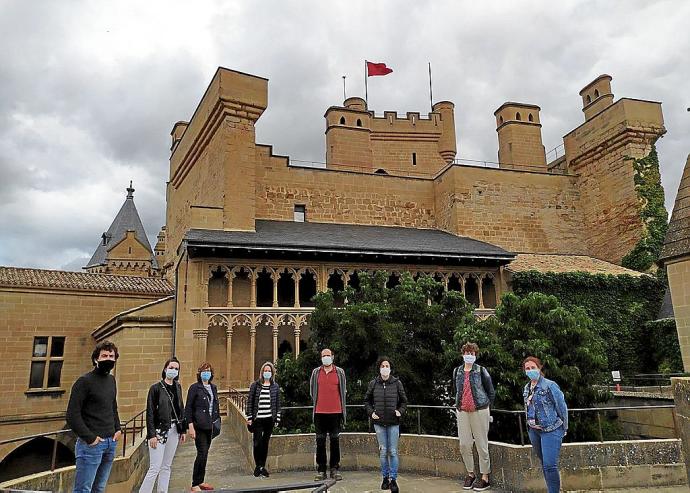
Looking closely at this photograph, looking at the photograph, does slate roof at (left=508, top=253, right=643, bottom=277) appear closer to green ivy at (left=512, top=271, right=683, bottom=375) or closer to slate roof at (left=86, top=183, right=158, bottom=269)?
green ivy at (left=512, top=271, right=683, bottom=375)

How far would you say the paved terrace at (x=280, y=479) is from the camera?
6.33m

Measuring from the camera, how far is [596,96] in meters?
25.2

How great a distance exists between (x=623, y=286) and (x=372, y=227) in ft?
Answer: 32.4

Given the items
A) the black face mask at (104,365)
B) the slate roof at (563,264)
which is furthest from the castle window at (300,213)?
the black face mask at (104,365)

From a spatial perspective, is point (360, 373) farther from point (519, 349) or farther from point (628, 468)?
point (628, 468)

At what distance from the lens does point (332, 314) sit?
10383mm

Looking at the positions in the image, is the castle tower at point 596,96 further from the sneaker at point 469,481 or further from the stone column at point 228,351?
the sneaker at point 469,481

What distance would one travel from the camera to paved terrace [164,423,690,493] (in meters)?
6.33

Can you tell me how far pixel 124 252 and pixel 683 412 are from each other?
36793 mm

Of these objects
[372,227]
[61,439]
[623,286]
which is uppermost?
[372,227]

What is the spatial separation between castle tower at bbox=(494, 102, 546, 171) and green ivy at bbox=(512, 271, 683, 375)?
954 cm

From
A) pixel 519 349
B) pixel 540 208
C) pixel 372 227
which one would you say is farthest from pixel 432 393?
pixel 540 208

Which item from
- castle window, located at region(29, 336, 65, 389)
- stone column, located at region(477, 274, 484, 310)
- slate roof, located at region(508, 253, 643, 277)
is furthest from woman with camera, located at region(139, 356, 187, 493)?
slate roof, located at region(508, 253, 643, 277)

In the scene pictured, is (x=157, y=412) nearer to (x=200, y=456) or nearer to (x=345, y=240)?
(x=200, y=456)
